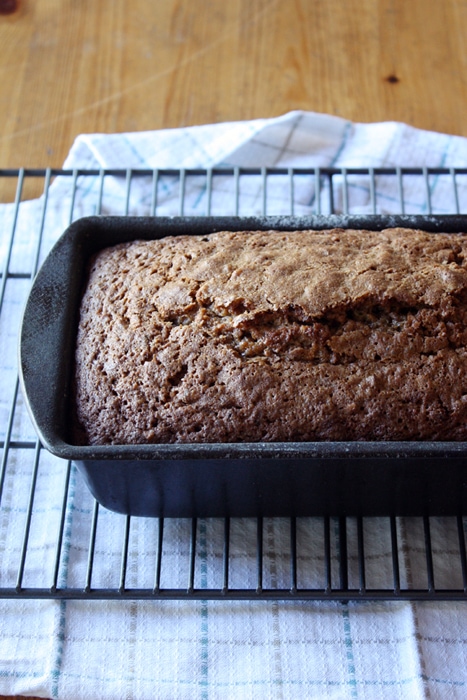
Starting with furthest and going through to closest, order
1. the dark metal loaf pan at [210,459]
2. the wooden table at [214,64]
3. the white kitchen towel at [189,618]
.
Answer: the wooden table at [214,64]
the white kitchen towel at [189,618]
the dark metal loaf pan at [210,459]

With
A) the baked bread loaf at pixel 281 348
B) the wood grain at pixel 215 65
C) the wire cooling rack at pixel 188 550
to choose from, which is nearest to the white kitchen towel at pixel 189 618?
the wire cooling rack at pixel 188 550

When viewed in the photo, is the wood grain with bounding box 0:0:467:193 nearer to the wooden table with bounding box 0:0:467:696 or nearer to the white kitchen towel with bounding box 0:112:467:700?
the wooden table with bounding box 0:0:467:696

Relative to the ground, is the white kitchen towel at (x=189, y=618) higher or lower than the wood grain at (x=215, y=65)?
lower

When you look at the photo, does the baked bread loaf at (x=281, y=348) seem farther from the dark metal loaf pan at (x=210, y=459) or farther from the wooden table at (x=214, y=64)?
the wooden table at (x=214, y=64)

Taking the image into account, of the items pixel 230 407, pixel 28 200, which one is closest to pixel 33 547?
pixel 230 407

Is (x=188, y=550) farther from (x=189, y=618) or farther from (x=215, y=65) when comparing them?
(x=215, y=65)

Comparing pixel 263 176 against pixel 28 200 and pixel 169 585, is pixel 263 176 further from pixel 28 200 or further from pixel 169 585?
pixel 169 585

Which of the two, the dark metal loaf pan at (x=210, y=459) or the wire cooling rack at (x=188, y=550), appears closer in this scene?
the dark metal loaf pan at (x=210, y=459)

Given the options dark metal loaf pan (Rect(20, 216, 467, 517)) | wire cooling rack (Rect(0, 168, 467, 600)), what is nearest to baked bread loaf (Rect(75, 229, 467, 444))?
dark metal loaf pan (Rect(20, 216, 467, 517))
